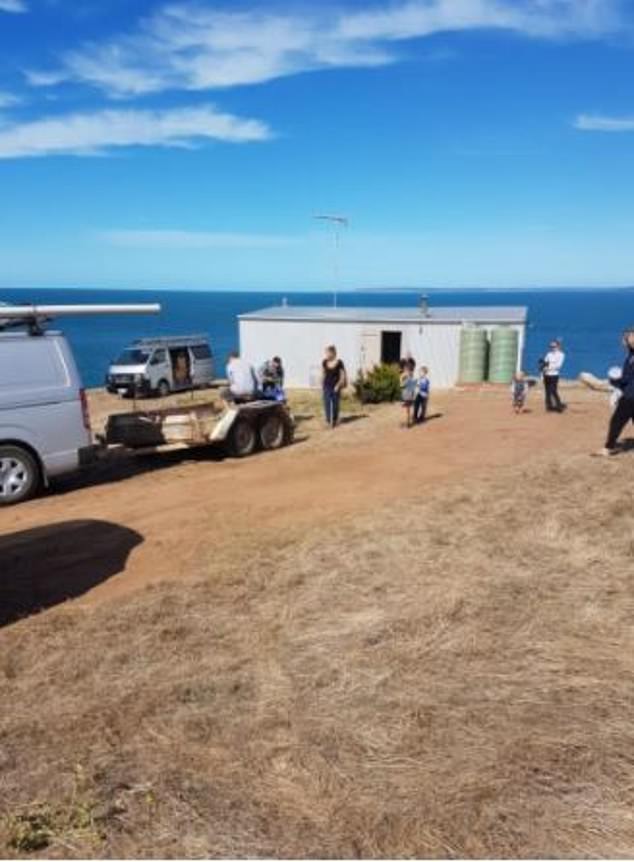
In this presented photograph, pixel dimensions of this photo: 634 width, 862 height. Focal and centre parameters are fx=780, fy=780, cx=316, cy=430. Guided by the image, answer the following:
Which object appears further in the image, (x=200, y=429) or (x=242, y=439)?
(x=242, y=439)

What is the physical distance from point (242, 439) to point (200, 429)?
2.94 ft

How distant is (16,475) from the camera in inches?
387

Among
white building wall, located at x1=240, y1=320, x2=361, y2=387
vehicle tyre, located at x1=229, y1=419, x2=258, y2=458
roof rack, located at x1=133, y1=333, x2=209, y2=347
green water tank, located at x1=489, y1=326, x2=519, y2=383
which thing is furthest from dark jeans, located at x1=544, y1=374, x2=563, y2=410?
roof rack, located at x1=133, y1=333, x2=209, y2=347

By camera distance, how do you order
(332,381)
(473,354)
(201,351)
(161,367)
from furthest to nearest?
(201,351) < (161,367) < (473,354) < (332,381)

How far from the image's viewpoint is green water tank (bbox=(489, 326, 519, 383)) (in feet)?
86.6

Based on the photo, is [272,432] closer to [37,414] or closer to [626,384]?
[37,414]

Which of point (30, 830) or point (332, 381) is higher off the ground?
point (30, 830)

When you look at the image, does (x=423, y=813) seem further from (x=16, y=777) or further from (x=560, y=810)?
(x=16, y=777)

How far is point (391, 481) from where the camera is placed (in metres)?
10.4

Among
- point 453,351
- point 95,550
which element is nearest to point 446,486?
point 95,550

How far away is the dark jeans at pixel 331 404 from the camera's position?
1607 centimetres

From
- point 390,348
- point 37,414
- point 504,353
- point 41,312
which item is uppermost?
point 41,312

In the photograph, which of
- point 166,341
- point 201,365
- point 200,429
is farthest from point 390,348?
point 200,429

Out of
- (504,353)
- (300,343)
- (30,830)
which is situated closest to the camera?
(30,830)
